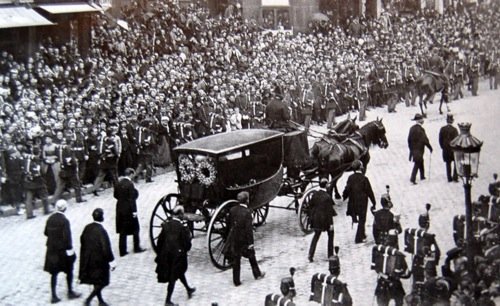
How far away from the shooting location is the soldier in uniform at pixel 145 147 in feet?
58.6

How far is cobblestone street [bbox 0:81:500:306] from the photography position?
37.7 feet

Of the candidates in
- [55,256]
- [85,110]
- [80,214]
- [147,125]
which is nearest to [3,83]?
[85,110]

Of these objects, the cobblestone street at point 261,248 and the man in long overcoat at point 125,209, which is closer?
the cobblestone street at point 261,248

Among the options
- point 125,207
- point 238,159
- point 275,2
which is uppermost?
point 275,2

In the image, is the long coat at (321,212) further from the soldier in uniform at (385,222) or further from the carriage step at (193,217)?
the carriage step at (193,217)

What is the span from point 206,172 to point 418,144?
5789 mm

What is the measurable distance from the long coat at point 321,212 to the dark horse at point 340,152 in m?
2.50

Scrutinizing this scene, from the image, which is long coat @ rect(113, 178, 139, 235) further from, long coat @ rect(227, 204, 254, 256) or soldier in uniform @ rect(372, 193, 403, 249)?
soldier in uniform @ rect(372, 193, 403, 249)

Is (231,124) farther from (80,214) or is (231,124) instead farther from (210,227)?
(210,227)

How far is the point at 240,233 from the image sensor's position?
11562mm

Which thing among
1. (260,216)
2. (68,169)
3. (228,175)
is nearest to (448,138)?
(260,216)

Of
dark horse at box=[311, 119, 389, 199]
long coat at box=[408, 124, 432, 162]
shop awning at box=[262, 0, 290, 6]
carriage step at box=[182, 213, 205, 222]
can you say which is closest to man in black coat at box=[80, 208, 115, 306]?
carriage step at box=[182, 213, 205, 222]

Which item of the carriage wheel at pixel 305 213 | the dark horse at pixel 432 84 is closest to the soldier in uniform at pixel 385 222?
the carriage wheel at pixel 305 213

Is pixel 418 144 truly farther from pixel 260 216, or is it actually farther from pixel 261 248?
pixel 261 248
